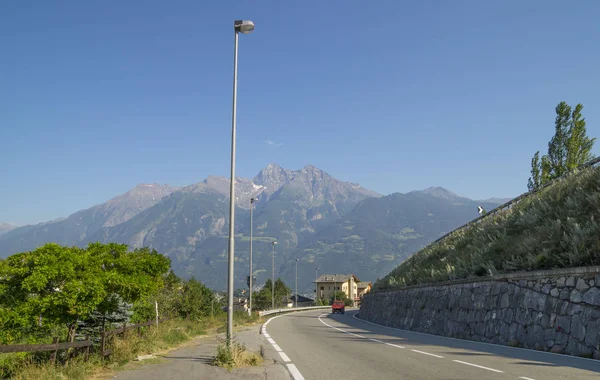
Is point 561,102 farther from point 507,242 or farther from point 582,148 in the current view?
point 507,242

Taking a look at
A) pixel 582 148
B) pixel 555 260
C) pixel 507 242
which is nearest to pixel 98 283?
pixel 555 260

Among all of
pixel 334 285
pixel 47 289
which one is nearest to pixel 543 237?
pixel 47 289

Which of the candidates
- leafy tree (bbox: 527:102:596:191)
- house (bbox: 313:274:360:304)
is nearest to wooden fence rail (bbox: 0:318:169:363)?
leafy tree (bbox: 527:102:596:191)

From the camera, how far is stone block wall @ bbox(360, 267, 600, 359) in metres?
13.0

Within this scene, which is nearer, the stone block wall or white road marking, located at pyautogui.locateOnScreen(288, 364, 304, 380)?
white road marking, located at pyautogui.locateOnScreen(288, 364, 304, 380)

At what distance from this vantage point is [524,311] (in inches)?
626

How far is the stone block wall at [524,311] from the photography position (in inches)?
512

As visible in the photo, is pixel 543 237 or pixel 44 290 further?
pixel 543 237

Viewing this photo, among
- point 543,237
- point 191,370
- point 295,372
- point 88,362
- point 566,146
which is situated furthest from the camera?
point 566,146

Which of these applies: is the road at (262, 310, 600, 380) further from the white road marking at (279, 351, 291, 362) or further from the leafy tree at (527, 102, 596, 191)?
the leafy tree at (527, 102, 596, 191)

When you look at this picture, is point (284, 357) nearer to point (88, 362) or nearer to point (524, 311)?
point (88, 362)

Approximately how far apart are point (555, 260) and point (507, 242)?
5.49 meters

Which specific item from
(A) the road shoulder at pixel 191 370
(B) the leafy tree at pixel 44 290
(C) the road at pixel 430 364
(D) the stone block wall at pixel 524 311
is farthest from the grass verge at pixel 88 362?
(D) the stone block wall at pixel 524 311

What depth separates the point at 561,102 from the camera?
4156 cm
